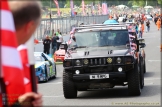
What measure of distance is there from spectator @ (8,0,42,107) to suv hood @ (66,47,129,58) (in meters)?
11.6

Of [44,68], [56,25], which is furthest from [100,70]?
[56,25]

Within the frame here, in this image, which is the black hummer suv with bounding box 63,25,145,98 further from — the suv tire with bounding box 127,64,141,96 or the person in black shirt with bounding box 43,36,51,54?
the person in black shirt with bounding box 43,36,51,54

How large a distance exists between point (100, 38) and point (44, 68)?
6.73m

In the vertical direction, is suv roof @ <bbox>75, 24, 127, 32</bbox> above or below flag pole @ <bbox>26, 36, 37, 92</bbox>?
below

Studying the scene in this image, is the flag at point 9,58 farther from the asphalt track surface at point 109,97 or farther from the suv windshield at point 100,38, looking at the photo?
the suv windshield at point 100,38

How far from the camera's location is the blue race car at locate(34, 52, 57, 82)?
22.3m

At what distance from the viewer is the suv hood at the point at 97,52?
14.9 m

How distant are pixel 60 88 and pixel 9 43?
16.1 m

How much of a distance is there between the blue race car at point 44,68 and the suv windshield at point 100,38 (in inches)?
252

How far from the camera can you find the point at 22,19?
10.2ft

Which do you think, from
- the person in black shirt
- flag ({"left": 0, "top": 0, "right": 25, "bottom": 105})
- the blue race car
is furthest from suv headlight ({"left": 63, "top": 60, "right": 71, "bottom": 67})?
the person in black shirt

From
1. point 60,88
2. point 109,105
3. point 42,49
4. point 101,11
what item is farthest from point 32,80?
point 101,11

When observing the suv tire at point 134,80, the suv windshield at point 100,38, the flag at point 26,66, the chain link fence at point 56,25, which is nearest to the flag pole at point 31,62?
the flag at point 26,66

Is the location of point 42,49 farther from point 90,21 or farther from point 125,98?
point 90,21
